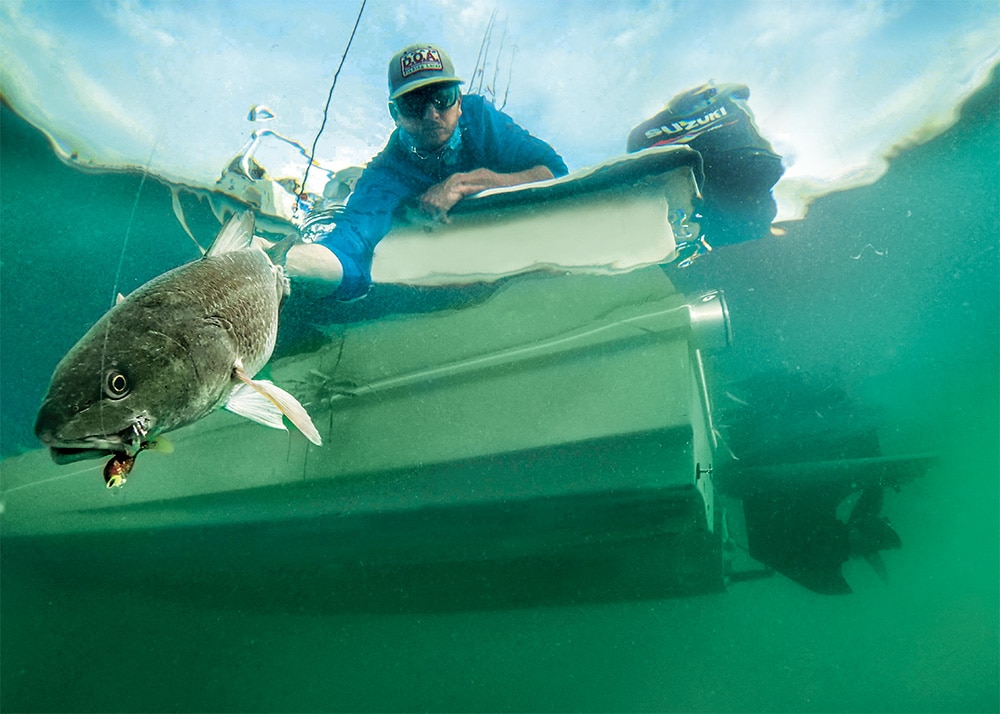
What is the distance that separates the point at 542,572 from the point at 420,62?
8.42 metres

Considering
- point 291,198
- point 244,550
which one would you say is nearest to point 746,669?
point 244,550

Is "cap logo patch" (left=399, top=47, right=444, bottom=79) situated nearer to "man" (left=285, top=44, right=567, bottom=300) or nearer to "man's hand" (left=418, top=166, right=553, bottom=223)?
"man" (left=285, top=44, right=567, bottom=300)

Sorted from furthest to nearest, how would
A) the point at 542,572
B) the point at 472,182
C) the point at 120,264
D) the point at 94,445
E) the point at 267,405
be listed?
the point at 542,572, the point at 120,264, the point at 472,182, the point at 267,405, the point at 94,445

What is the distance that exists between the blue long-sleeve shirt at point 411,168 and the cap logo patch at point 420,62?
1.73 ft

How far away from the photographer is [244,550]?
8.24 meters

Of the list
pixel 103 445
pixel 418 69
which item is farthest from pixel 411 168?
pixel 103 445

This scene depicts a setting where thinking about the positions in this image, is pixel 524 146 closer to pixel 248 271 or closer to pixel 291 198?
pixel 291 198

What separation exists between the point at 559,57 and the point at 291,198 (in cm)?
392

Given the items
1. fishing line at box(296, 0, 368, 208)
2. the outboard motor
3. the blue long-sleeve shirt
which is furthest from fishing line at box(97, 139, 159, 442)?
the outboard motor

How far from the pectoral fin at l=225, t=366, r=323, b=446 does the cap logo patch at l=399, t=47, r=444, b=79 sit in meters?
3.86

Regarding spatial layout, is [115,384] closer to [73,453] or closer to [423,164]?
[73,453]

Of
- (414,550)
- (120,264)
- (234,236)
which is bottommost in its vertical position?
(414,550)

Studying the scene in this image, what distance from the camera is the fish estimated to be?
1129 mm

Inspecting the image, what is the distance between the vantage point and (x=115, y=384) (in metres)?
1.18
